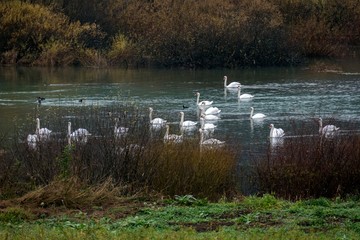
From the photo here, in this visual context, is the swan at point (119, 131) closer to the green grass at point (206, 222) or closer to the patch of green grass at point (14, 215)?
the green grass at point (206, 222)

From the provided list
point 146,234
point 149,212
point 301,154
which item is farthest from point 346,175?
point 146,234

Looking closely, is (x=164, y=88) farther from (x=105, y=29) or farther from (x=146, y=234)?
(x=146, y=234)

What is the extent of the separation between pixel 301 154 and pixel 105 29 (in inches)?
1864

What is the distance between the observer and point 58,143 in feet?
49.1

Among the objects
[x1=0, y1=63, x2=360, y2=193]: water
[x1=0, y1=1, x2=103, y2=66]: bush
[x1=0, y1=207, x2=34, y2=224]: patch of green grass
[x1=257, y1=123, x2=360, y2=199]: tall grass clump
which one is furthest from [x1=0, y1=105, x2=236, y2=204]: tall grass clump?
[x1=0, y1=1, x2=103, y2=66]: bush

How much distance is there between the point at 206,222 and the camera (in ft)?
33.9

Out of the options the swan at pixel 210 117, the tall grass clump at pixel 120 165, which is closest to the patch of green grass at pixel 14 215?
the tall grass clump at pixel 120 165

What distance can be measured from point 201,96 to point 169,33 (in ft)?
61.2

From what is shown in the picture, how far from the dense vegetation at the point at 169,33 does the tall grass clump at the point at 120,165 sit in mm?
38800

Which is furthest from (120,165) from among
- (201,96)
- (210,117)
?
(201,96)

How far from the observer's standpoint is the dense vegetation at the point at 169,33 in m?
54.0

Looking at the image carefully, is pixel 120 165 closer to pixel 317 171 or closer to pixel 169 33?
pixel 317 171

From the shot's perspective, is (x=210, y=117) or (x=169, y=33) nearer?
(x=210, y=117)

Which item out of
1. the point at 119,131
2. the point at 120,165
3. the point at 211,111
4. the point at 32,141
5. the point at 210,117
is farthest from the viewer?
the point at 211,111
